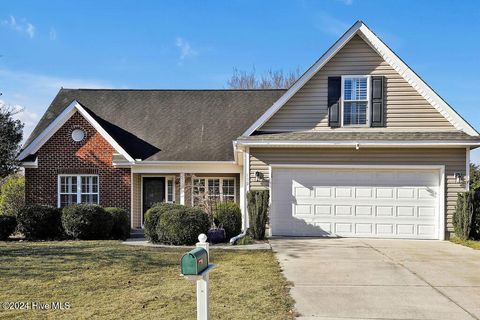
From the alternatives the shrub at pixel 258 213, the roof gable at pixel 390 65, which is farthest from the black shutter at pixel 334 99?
the shrub at pixel 258 213

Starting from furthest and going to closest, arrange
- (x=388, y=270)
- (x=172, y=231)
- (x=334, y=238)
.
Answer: (x=334, y=238)
(x=172, y=231)
(x=388, y=270)

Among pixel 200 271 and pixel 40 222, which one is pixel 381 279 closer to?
pixel 200 271

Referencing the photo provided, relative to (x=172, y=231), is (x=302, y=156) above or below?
above

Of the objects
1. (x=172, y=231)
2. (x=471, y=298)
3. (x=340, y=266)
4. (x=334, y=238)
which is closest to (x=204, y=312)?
(x=471, y=298)

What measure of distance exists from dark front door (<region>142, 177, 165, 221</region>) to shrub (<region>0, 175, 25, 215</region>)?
18.4ft

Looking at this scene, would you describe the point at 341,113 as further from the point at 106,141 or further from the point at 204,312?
the point at 204,312

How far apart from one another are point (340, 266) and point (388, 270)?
3.13ft

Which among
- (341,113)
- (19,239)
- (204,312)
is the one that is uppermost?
(341,113)

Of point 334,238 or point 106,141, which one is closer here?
point 334,238

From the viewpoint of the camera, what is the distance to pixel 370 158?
14.8m

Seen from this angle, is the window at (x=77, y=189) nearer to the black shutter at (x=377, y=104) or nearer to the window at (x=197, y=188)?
the window at (x=197, y=188)

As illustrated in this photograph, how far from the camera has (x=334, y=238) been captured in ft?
48.2

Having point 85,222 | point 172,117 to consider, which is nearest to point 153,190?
point 172,117

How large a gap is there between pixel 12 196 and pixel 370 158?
15365 millimetres
